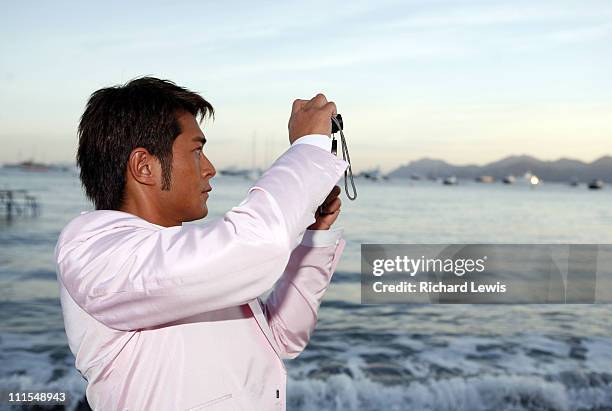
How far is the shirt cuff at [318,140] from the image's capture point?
0.96 meters

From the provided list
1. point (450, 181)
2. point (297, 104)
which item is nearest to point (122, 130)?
point (297, 104)

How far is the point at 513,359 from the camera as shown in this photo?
25.5 feet

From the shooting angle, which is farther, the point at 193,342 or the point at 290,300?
the point at 290,300

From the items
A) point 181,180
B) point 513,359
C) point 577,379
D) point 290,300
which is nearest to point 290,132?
point 181,180

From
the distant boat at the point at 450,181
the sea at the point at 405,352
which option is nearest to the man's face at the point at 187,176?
the sea at the point at 405,352

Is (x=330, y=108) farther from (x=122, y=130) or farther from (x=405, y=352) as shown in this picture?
(x=405, y=352)

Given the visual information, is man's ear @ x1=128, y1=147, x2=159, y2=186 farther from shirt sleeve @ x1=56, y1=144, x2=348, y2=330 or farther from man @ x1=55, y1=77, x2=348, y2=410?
shirt sleeve @ x1=56, y1=144, x2=348, y2=330

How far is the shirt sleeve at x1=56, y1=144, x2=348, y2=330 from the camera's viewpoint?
33.4 inches

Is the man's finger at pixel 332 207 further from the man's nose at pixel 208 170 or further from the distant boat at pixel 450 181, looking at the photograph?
the distant boat at pixel 450 181

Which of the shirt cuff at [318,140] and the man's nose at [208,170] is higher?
the shirt cuff at [318,140]

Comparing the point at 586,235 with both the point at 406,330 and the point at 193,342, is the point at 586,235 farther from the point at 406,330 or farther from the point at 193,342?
the point at 193,342

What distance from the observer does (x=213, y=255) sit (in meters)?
0.84

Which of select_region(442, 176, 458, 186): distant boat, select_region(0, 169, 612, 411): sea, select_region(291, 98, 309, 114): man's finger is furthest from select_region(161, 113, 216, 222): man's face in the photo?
select_region(442, 176, 458, 186): distant boat

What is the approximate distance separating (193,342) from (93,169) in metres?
0.31
